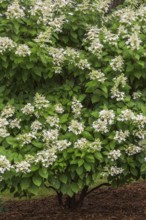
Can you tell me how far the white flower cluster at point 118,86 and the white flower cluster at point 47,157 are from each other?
72 cm

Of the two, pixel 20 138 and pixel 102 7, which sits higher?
pixel 102 7

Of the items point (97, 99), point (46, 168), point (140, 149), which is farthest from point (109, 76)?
point (46, 168)

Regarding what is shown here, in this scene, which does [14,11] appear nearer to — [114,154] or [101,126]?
[101,126]

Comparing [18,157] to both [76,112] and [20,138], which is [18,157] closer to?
[20,138]

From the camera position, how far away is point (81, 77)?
4383 millimetres

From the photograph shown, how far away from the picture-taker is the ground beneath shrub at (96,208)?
5340 mm

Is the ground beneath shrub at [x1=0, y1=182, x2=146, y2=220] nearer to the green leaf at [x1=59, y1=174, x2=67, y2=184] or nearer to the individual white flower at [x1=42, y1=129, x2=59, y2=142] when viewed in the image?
the green leaf at [x1=59, y1=174, x2=67, y2=184]

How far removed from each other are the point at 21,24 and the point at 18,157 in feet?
4.09

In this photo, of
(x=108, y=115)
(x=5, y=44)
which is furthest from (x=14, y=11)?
(x=108, y=115)

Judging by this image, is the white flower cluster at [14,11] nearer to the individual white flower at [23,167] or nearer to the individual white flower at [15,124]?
the individual white flower at [15,124]

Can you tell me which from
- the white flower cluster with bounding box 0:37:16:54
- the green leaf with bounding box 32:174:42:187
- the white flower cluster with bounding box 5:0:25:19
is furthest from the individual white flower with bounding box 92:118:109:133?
the white flower cluster with bounding box 5:0:25:19

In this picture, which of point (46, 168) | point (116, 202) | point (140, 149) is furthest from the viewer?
point (116, 202)

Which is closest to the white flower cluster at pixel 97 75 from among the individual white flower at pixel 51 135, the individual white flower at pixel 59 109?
the individual white flower at pixel 59 109

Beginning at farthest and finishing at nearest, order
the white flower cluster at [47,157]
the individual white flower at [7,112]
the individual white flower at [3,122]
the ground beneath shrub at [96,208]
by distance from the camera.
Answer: the ground beneath shrub at [96,208]
the individual white flower at [7,112]
the individual white flower at [3,122]
the white flower cluster at [47,157]
